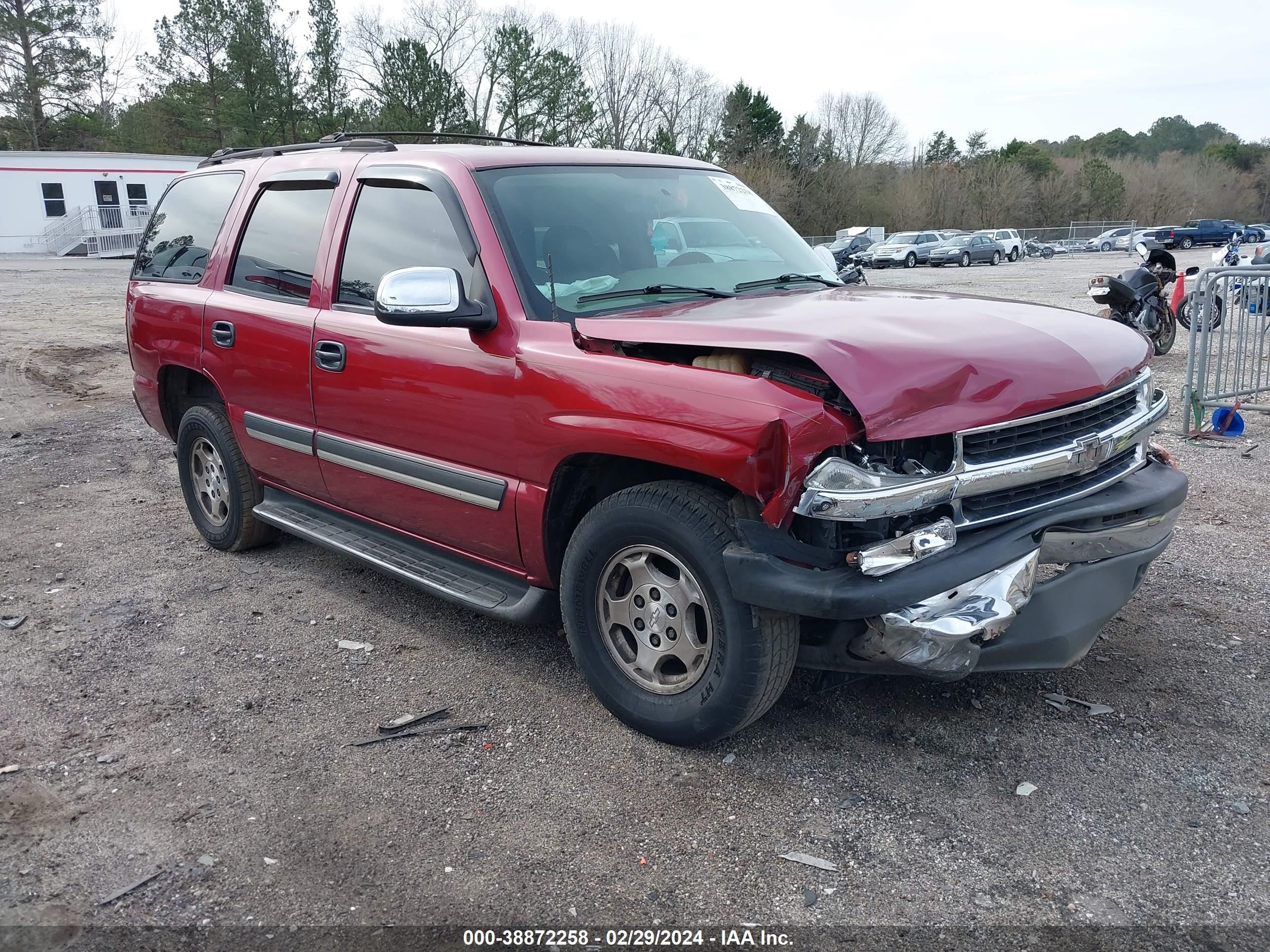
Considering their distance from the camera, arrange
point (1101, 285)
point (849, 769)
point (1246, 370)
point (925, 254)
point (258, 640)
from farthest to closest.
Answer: point (925, 254)
point (1101, 285)
point (1246, 370)
point (258, 640)
point (849, 769)

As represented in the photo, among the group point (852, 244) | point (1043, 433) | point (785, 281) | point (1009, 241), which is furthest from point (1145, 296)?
point (1009, 241)

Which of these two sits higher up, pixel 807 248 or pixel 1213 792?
pixel 807 248

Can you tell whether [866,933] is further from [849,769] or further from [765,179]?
[765,179]

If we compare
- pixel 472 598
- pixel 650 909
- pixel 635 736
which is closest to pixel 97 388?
pixel 472 598

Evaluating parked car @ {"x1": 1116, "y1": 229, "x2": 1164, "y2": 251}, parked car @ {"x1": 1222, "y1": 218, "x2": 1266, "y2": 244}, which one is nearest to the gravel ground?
parked car @ {"x1": 1116, "y1": 229, "x2": 1164, "y2": 251}

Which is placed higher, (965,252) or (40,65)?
(40,65)

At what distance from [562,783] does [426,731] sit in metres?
0.63

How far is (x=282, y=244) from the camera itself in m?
4.70

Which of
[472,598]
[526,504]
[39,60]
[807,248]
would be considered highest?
[39,60]

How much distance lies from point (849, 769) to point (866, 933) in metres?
0.76

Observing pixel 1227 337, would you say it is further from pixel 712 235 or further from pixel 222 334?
pixel 222 334

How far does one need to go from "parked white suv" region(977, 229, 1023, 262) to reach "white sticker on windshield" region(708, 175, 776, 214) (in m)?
45.3

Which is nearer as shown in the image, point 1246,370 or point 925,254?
point 1246,370

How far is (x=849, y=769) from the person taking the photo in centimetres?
323
